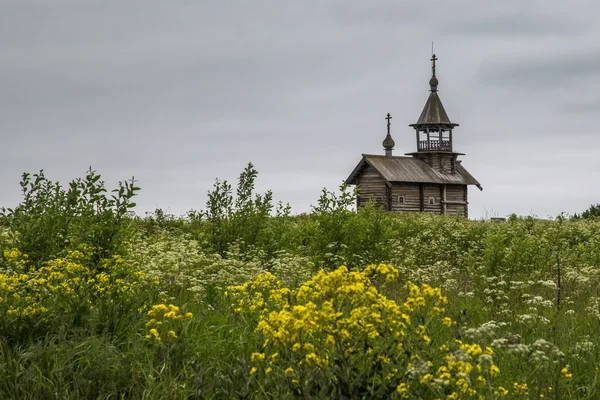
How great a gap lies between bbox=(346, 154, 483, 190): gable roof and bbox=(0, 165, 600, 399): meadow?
33.5m

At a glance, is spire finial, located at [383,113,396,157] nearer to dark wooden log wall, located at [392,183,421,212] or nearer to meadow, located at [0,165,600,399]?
dark wooden log wall, located at [392,183,421,212]

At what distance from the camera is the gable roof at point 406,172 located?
46.3 m

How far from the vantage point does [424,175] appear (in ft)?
157

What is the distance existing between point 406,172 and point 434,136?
16.6 ft

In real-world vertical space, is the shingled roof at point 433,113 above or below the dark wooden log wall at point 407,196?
above

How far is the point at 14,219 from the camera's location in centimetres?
998

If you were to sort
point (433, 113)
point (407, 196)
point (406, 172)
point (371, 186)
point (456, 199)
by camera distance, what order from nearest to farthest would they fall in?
1. point (407, 196)
2. point (406, 172)
3. point (371, 186)
4. point (456, 199)
5. point (433, 113)

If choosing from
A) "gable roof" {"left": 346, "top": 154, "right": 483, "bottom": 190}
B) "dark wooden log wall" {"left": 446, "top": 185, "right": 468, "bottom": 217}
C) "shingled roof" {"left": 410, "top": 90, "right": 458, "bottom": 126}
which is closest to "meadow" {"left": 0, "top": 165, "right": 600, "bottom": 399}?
"gable roof" {"left": 346, "top": 154, "right": 483, "bottom": 190}

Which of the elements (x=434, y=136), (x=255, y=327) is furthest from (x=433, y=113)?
(x=255, y=327)

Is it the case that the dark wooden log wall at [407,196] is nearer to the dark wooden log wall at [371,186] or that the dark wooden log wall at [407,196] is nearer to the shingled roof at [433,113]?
the dark wooden log wall at [371,186]

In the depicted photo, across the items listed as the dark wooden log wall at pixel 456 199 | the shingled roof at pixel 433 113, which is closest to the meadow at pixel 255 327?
the dark wooden log wall at pixel 456 199

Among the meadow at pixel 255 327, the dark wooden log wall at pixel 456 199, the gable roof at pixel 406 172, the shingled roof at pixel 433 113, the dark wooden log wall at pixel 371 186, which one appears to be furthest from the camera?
the shingled roof at pixel 433 113

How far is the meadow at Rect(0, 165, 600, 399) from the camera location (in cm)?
444

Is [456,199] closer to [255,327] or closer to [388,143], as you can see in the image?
[388,143]
